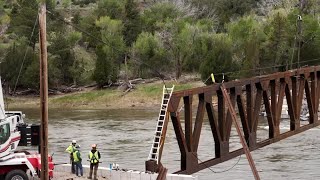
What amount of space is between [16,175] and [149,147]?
24.9 m

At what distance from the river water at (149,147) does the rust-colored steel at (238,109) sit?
15.2ft

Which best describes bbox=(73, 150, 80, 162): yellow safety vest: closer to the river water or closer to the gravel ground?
the gravel ground

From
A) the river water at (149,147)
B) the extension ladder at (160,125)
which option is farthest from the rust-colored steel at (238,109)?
the river water at (149,147)

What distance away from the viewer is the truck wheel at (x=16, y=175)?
27.8m

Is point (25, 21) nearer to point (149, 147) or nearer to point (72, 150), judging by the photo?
point (149, 147)

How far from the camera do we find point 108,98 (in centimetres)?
9500

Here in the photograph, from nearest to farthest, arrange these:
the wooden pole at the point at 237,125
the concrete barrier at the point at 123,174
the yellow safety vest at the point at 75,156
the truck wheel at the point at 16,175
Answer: the truck wheel at the point at 16,175
the concrete barrier at the point at 123,174
the wooden pole at the point at 237,125
the yellow safety vest at the point at 75,156

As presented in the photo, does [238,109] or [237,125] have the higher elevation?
[238,109]

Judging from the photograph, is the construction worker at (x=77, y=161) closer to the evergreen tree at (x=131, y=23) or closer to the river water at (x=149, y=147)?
the river water at (x=149, y=147)

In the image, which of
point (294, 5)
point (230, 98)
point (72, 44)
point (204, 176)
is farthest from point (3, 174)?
point (294, 5)

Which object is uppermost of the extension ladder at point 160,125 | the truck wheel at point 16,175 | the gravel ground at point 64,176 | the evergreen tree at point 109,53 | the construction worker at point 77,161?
the evergreen tree at point 109,53

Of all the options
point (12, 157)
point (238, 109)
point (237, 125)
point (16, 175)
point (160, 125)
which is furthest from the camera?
point (238, 109)

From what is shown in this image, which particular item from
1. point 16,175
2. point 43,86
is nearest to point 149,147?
point 16,175

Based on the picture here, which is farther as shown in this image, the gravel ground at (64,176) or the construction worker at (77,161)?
the construction worker at (77,161)
